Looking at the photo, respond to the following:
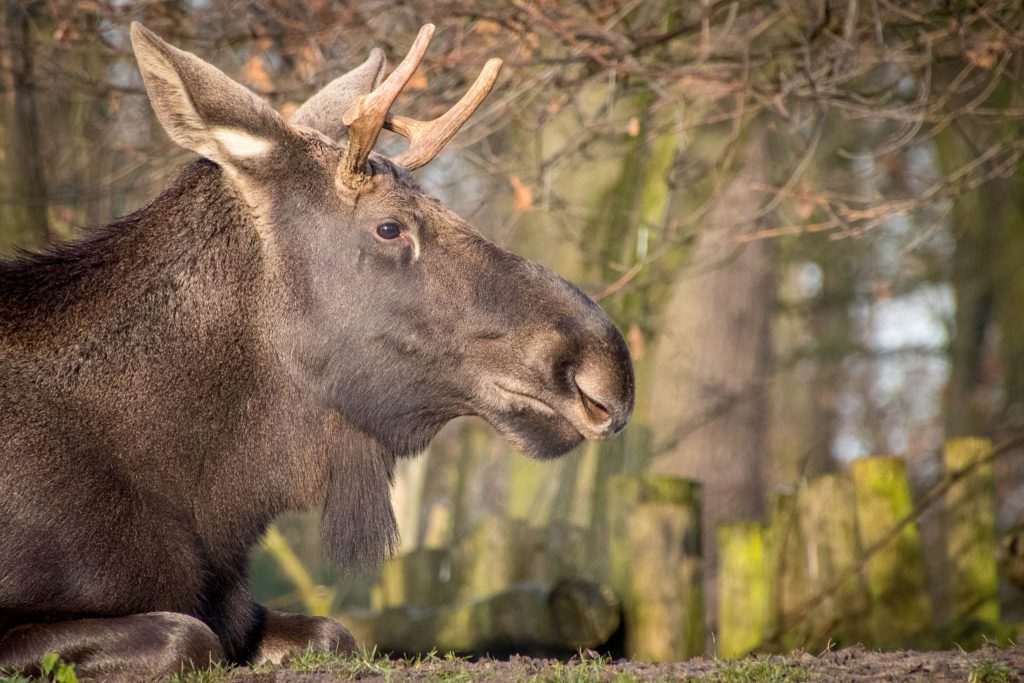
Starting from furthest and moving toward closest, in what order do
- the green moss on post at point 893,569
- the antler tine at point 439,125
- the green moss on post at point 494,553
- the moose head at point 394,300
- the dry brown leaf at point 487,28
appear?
the green moss on post at point 494,553 → the dry brown leaf at point 487,28 → the green moss on post at point 893,569 → the antler tine at point 439,125 → the moose head at point 394,300

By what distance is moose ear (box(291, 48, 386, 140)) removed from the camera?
620 centimetres

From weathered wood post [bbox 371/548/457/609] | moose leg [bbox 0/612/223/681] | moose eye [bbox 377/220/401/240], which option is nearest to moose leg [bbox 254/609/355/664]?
moose leg [bbox 0/612/223/681]

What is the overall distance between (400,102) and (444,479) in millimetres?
12592

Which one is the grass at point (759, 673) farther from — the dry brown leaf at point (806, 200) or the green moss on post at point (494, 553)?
the green moss on post at point (494, 553)

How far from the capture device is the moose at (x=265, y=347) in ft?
16.9

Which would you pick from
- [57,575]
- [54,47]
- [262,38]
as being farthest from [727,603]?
[54,47]

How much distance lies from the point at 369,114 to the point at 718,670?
258cm

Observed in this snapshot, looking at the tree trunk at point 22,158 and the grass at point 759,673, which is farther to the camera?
the tree trunk at point 22,158

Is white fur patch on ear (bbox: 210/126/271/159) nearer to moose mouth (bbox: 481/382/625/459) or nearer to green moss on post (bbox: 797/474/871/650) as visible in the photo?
moose mouth (bbox: 481/382/625/459)

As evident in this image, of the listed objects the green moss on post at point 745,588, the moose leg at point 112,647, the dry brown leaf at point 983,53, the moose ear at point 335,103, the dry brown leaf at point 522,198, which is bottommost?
the moose leg at point 112,647

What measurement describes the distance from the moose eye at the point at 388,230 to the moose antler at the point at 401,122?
0.70ft

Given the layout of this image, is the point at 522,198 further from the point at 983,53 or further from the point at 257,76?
the point at 983,53

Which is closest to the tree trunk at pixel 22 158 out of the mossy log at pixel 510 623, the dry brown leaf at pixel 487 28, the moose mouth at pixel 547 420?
the dry brown leaf at pixel 487 28

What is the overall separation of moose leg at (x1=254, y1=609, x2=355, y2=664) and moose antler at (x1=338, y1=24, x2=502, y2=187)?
2.09 meters
